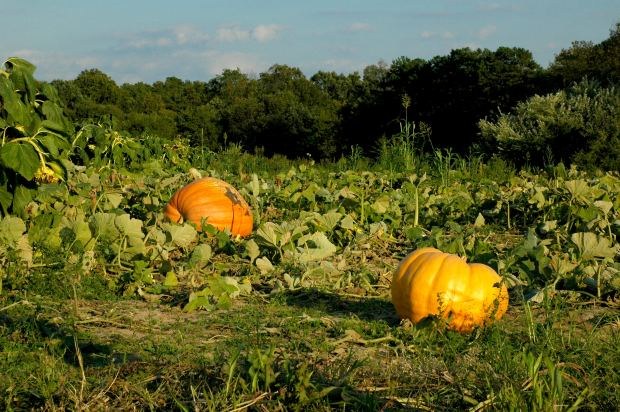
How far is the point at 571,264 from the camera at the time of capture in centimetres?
465

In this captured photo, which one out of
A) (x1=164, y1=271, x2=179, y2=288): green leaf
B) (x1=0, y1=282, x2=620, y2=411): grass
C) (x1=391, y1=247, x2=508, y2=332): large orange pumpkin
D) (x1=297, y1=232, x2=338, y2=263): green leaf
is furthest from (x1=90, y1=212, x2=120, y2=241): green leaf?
(x1=391, y1=247, x2=508, y2=332): large orange pumpkin

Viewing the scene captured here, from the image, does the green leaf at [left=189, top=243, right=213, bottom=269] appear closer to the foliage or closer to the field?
the field

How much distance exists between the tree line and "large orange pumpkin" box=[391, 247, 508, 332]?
644 inches

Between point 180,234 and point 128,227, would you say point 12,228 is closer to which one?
point 128,227

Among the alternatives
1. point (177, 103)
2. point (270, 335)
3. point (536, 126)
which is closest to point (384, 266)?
point (270, 335)

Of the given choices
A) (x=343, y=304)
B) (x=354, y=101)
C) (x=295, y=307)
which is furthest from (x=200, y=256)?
(x=354, y=101)

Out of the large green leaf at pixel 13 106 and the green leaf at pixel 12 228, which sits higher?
the large green leaf at pixel 13 106

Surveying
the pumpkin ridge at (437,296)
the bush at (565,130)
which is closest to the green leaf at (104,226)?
the pumpkin ridge at (437,296)

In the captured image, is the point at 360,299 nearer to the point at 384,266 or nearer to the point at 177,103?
the point at 384,266

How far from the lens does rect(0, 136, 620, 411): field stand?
9.20 ft

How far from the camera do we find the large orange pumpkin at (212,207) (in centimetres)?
630

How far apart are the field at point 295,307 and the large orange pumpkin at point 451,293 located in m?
0.09

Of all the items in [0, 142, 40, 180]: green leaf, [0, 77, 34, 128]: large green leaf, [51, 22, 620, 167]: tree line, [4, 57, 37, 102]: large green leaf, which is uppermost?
[4, 57, 37, 102]: large green leaf

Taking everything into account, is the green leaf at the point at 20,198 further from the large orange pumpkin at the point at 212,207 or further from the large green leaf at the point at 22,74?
the large orange pumpkin at the point at 212,207
